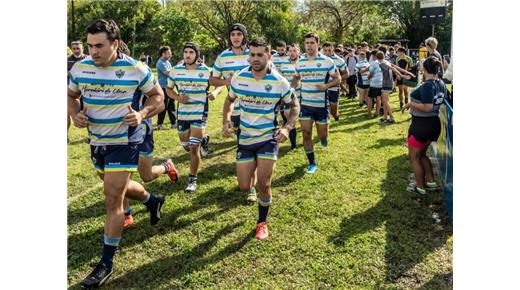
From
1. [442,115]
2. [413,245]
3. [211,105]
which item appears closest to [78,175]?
[413,245]

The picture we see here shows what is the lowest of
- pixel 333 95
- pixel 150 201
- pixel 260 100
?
pixel 150 201

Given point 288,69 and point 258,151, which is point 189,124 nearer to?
point 258,151

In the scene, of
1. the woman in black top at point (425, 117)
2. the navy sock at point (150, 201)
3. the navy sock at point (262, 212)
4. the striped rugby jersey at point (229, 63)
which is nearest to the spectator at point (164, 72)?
the striped rugby jersey at point (229, 63)

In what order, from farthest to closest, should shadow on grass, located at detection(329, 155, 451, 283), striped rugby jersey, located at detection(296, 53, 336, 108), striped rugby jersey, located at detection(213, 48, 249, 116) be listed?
striped rugby jersey, located at detection(296, 53, 336, 108) < striped rugby jersey, located at detection(213, 48, 249, 116) < shadow on grass, located at detection(329, 155, 451, 283)

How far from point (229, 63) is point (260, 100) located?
7.57 ft

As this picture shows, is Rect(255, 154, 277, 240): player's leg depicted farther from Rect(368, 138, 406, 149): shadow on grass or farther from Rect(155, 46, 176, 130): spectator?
Rect(155, 46, 176, 130): spectator

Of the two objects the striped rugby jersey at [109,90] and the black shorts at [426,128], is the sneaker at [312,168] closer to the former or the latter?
the black shorts at [426,128]

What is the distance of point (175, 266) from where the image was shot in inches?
169

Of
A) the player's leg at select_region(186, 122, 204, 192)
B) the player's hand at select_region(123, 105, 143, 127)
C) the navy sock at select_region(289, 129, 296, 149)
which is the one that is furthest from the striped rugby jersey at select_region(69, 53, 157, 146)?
the navy sock at select_region(289, 129, 296, 149)

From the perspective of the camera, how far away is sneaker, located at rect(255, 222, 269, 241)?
4.84m

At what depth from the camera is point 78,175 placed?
727 cm

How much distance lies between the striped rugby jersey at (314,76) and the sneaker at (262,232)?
309 cm

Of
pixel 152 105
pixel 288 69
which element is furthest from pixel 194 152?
pixel 288 69

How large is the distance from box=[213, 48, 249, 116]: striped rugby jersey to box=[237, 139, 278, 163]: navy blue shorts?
7.57ft
